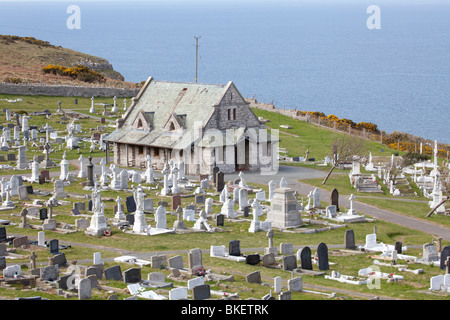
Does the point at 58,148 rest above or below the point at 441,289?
above

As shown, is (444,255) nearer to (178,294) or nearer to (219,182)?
(178,294)

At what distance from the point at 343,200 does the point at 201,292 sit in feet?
82.9

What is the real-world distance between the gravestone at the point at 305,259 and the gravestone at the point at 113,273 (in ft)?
Answer: 23.1

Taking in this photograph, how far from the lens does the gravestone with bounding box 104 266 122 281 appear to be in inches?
1209

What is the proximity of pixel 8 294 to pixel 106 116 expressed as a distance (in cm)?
5635

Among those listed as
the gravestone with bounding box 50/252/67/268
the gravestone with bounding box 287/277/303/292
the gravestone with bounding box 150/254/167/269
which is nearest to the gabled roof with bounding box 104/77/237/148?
the gravestone with bounding box 150/254/167/269

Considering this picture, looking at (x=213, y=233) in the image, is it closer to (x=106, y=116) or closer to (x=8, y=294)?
(x=8, y=294)

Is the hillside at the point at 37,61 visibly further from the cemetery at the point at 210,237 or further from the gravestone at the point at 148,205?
the gravestone at the point at 148,205

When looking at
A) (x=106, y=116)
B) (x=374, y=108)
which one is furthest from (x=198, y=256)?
(x=374, y=108)

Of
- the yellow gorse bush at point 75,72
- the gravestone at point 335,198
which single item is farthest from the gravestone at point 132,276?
the yellow gorse bush at point 75,72

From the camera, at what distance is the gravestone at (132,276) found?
99.2 feet

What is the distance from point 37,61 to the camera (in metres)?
119

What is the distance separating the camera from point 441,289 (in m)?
31.0
